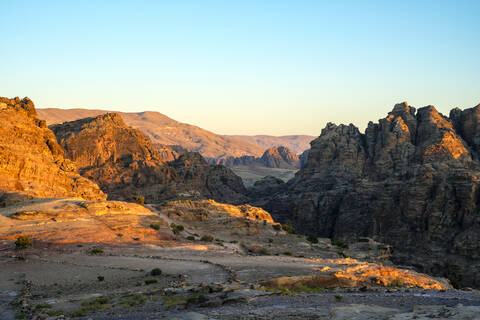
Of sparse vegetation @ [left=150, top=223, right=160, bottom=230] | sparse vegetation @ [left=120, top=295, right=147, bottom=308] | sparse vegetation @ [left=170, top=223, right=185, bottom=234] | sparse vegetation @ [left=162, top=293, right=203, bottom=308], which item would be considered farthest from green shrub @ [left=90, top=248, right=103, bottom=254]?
sparse vegetation @ [left=162, top=293, right=203, bottom=308]

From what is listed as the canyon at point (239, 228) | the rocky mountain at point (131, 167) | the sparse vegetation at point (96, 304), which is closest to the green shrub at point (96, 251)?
the canyon at point (239, 228)

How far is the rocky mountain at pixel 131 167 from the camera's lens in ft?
399

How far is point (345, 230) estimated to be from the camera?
3967 inches

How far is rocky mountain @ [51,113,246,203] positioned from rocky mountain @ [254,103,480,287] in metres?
17.2

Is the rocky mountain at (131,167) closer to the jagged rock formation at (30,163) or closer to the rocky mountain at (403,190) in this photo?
the rocky mountain at (403,190)

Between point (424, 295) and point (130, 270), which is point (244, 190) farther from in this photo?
point (424, 295)

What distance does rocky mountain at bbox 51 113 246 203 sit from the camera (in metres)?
122

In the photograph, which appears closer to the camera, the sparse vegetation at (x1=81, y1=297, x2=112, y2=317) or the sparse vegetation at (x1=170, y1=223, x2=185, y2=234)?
the sparse vegetation at (x1=81, y1=297, x2=112, y2=317)

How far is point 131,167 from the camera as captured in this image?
127688 millimetres

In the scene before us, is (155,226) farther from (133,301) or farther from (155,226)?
(133,301)

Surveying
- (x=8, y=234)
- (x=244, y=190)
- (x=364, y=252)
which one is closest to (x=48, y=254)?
(x=8, y=234)

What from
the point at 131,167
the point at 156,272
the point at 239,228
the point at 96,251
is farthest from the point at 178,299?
the point at 131,167

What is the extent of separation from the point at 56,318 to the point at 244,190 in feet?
429

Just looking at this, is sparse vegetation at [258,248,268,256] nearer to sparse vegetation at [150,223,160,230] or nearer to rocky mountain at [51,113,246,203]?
sparse vegetation at [150,223,160,230]
